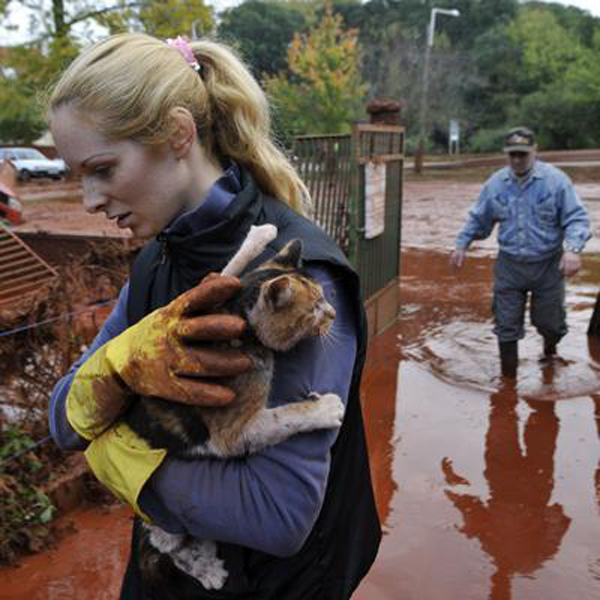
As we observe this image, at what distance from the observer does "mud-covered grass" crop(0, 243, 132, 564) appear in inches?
148

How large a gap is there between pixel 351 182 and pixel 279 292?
5.32 meters

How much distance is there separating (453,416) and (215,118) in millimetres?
4409

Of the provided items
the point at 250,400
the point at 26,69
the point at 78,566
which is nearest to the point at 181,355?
the point at 250,400

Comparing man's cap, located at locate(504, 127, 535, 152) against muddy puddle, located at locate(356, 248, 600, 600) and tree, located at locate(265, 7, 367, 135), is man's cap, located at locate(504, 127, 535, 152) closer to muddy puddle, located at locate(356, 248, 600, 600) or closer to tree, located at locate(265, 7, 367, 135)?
muddy puddle, located at locate(356, 248, 600, 600)

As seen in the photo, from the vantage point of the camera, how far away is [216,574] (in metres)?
Answer: 1.40

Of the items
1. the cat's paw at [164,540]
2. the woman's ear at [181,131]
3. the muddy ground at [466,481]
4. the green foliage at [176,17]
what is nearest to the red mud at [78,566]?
the muddy ground at [466,481]

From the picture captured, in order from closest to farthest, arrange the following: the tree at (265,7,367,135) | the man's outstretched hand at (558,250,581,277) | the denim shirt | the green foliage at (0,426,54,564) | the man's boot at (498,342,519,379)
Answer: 1. the green foliage at (0,426,54,564)
2. the man's outstretched hand at (558,250,581,277)
3. the denim shirt
4. the man's boot at (498,342,519,379)
5. the tree at (265,7,367,135)

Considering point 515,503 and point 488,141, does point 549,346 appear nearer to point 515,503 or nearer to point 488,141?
point 515,503

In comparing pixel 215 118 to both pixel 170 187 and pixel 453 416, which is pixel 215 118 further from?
pixel 453 416

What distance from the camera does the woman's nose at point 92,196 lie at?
1457 mm

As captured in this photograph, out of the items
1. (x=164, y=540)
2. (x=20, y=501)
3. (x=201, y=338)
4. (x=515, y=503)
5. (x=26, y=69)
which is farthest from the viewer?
(x=26, y=69)

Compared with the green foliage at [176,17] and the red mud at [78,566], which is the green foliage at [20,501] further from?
the green foliage at [176,17]

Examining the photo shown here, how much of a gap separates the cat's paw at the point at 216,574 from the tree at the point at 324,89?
33815 mm

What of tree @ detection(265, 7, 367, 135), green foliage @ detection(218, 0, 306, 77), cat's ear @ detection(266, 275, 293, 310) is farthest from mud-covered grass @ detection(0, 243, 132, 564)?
green foliage @ detection(218, 0, 306, 77)
